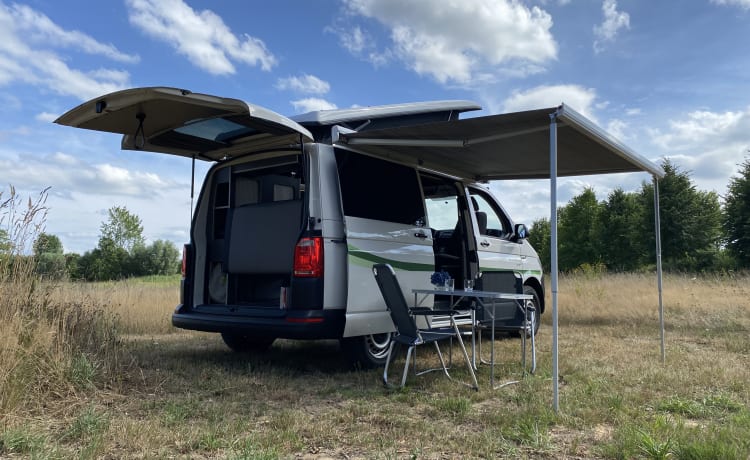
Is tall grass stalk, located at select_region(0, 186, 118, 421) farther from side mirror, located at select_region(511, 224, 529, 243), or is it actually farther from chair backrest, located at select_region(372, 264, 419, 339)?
side mirror, located at select_region(511, 224, 529, 243)

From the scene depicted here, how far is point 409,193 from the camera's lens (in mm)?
5441

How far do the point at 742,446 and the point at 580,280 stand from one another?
468 inches

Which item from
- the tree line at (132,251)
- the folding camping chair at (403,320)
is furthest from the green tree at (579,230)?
the folding camping chair at (403,320)

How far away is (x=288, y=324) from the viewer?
4.33 metres

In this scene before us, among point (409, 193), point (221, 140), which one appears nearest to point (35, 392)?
point (221, 140)

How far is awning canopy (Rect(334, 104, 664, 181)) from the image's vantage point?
13.5 feet

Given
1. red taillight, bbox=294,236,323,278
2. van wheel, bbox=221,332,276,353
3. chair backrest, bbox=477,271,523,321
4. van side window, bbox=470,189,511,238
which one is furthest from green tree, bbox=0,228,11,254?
van side window, bbox=470,189,511,238

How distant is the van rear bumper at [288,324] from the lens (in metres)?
4.27

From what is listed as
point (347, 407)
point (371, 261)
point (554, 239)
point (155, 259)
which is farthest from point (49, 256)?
point (155, 259)

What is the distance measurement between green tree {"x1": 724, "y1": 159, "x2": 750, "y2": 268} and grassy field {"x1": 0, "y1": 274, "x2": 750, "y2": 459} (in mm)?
19251

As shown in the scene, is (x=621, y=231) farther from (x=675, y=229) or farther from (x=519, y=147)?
(x=519, y=147)

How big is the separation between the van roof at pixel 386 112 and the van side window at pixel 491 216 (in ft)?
3.73

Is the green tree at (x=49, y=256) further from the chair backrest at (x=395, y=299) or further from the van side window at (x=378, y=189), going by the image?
the chair backrest at (x=395, y=299)

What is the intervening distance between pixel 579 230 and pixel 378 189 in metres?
32.6
